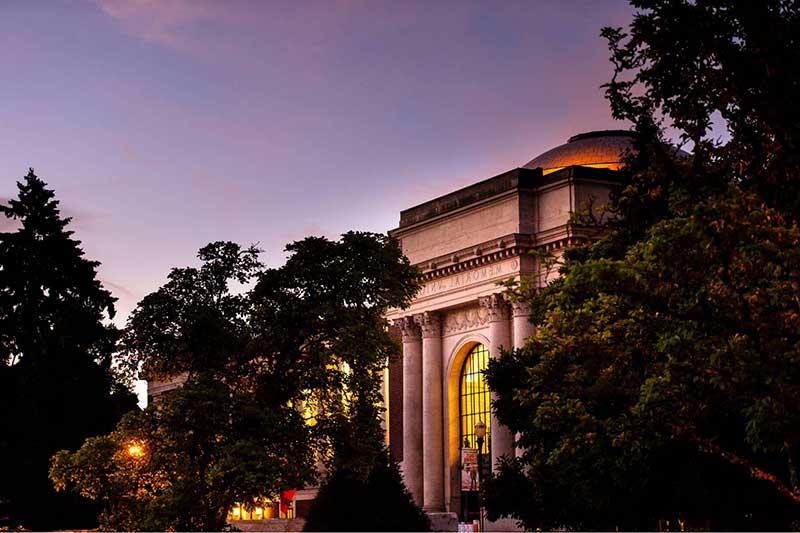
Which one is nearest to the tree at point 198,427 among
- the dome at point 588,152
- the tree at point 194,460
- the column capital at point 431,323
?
the tree at point 194,460

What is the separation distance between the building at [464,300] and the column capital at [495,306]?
6 cm

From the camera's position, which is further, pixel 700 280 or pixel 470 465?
pixel 470 465

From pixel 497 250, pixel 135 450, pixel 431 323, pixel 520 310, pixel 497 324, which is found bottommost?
pixel 135 450

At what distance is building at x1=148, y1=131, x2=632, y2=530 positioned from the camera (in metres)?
68.7

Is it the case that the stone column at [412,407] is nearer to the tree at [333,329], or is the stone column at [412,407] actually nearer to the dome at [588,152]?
the dome at [588,152]

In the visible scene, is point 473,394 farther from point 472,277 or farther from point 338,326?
point 338,326

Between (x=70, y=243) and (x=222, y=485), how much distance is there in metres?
30.3

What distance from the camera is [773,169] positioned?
27.3 m

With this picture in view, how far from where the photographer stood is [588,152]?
76.4 metres

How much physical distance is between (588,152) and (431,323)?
548 inches

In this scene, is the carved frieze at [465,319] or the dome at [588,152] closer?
the carved frieze at [465,319]

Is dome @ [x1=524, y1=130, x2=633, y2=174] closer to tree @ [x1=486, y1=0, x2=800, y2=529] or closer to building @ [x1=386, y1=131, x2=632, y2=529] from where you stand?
building @ [x1=386, y1=131, x2=632, y2=529]

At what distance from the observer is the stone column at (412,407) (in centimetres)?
7644

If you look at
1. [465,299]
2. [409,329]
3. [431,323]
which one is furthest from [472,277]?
[409,329]
